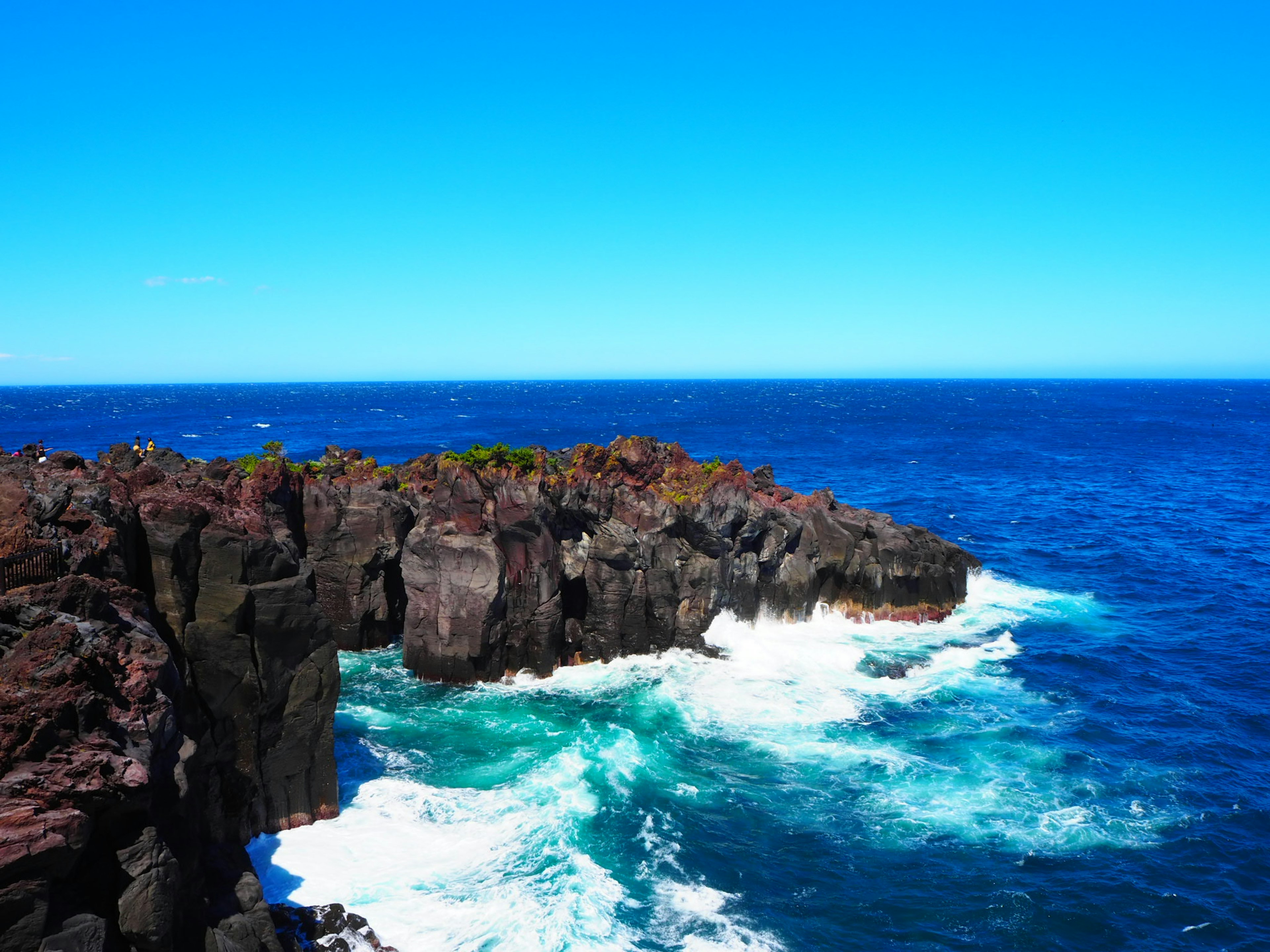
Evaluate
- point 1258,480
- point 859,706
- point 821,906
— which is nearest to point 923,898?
point 821,906

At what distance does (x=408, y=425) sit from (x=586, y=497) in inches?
5768

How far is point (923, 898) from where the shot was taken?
83.8 feet

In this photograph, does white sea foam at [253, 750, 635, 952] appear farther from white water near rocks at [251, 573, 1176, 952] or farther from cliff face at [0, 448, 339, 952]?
cliff face at [0, 448, 339, 952]

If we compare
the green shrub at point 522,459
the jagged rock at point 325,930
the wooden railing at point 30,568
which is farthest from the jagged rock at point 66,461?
the green shrub at point 522,459

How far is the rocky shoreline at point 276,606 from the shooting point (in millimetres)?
15602

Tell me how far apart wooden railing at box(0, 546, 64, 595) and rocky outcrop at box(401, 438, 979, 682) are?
20.7 metres

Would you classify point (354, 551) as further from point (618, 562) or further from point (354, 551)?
point (618, 562)

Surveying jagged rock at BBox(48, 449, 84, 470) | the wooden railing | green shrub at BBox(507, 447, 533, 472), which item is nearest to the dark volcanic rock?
green shrub at BBox(507, 447, 533, 472)

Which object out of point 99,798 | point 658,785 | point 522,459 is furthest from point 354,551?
point 99,798

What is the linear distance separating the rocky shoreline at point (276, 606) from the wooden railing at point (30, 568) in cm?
45

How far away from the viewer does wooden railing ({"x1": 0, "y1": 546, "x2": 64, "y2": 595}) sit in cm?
1991

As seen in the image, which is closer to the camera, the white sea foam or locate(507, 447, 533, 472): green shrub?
the white sea foam

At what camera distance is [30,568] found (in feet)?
66.7

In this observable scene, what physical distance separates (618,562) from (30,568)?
2832 centimetres
